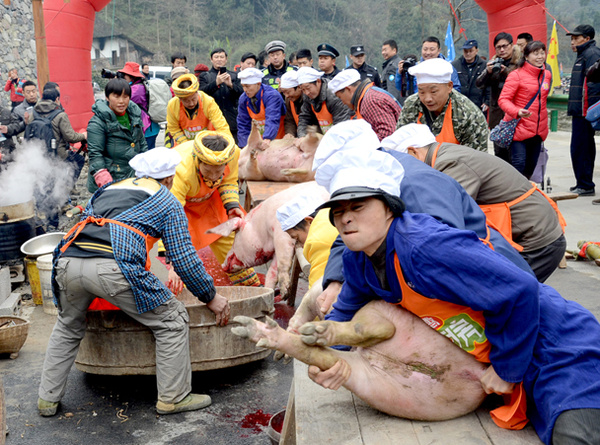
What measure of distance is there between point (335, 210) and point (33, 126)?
323 inches

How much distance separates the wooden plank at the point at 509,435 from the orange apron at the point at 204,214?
11.4 ft

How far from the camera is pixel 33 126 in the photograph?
916 centimetres

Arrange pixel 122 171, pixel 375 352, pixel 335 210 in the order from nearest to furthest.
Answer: pixel 335 210 < pixel 375 352 < pixel 122 171

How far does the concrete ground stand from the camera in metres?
3.59

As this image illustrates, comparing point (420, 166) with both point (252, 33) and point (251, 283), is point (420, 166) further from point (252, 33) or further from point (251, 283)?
point (252, 33)

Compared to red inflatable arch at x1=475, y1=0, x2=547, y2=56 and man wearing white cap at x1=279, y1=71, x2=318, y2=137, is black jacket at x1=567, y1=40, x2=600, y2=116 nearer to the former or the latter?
red inflatable arch at x1=475, y1=0, x2=547, y2=56

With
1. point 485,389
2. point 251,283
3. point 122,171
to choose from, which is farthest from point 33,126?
point 485,389

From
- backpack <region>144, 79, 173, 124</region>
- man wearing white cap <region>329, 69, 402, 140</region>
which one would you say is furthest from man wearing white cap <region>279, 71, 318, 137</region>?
backpack <region>144, 79, 173, 124</region>

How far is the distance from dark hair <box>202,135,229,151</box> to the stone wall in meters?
10.9

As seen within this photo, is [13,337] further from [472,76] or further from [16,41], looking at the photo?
[16,41]

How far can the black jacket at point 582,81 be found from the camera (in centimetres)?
839

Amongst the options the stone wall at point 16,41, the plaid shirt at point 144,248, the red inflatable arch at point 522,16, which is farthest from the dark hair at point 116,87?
the stone wall at point 16,41

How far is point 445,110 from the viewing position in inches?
176

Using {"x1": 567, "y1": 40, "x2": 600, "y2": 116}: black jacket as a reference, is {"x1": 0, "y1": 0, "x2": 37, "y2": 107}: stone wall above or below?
above
